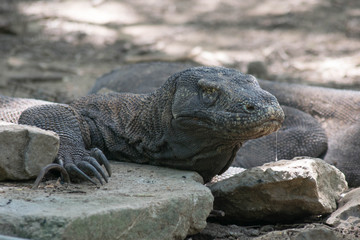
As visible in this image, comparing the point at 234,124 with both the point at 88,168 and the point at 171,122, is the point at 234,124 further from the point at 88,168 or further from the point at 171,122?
the point at 88,168

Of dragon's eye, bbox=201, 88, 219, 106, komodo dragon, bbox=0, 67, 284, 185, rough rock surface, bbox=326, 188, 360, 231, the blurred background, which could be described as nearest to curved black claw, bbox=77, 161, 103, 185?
komodo dragon, bbox=0, 67, 284, 185

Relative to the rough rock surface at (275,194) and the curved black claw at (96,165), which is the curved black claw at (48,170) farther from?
the rough rock surface at (275,194)

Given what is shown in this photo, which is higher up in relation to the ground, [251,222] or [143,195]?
[143,195]

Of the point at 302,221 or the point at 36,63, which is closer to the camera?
the point at 302,221

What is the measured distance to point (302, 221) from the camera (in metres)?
4.49

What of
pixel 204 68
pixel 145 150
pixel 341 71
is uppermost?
pixel 204 68

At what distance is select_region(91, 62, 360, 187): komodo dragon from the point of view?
6.68 m

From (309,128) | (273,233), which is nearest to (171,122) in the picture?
(273,233)

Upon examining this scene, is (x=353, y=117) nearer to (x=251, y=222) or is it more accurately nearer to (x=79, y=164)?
(x=251, y=222)

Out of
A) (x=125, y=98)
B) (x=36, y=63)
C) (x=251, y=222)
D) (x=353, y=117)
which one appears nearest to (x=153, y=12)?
(x=36, y=63)

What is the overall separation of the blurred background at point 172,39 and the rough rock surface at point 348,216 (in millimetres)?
5030

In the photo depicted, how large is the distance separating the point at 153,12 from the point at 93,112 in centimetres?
951

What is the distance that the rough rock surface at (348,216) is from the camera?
13.5ft

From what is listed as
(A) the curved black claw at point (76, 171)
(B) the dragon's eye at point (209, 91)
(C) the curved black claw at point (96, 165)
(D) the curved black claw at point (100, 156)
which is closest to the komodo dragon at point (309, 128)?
(B) the dragon's eye at point (209, 91)
